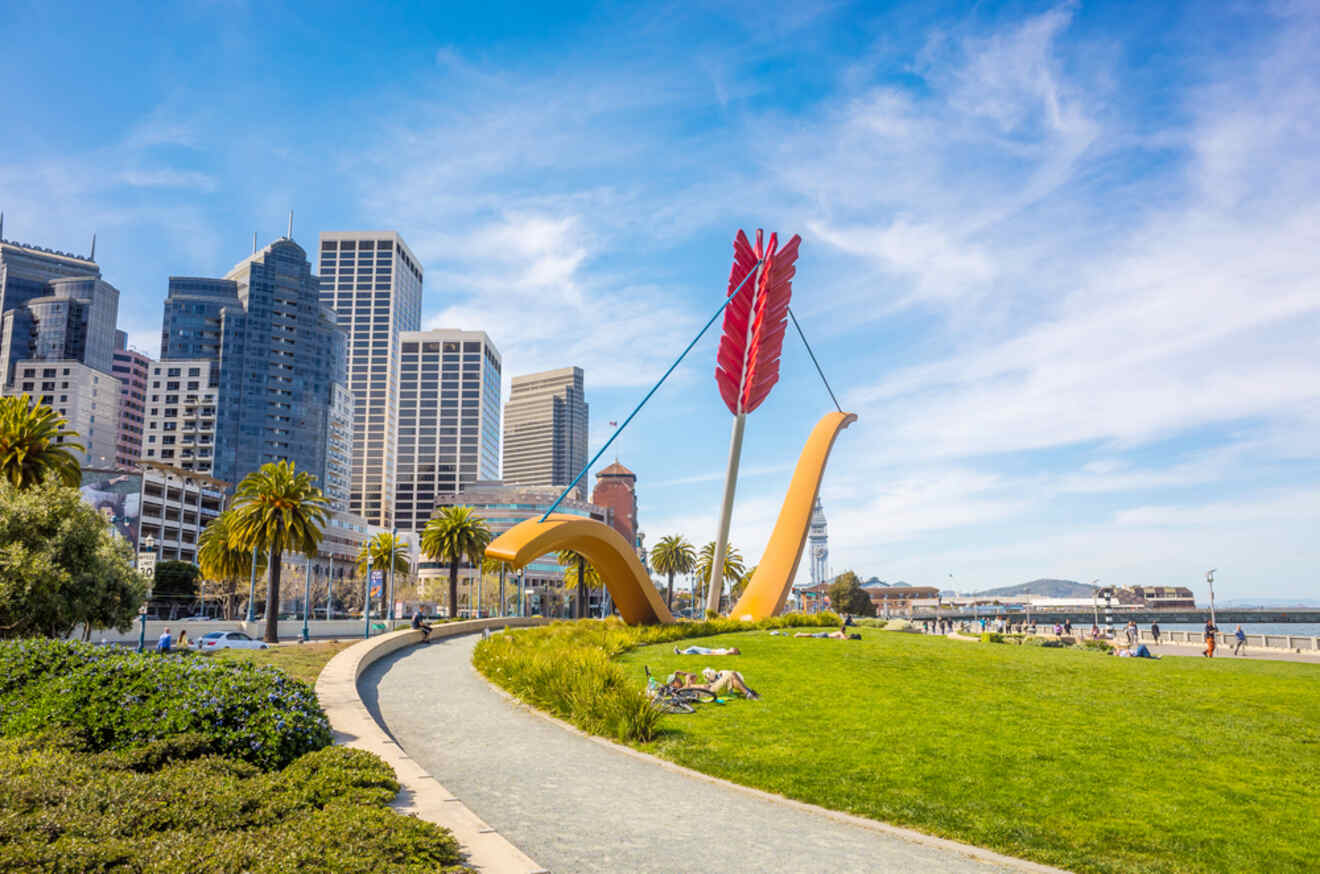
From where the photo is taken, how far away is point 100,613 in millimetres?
23969

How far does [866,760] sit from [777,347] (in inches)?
1026

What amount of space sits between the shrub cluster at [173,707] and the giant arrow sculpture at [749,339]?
26.2 meters

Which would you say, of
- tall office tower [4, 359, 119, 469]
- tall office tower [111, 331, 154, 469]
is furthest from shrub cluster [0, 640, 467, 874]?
tall office tower [111, 331, 154, 469]

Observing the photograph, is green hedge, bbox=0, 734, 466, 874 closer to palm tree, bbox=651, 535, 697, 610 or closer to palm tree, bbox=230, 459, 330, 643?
palm tree, bbox=230, 459, 330, 643

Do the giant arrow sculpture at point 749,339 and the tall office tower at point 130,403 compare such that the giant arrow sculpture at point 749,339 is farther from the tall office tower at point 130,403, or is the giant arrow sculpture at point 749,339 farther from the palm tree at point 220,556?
the tall office tower at point 130,403

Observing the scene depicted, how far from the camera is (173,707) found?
29.7 ft

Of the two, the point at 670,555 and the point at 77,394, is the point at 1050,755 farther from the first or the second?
the point at 77,394

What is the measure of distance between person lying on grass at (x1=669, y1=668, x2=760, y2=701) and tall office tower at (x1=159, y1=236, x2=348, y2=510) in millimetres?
127840

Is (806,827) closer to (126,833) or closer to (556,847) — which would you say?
(556,847)

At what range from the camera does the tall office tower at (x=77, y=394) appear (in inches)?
4963

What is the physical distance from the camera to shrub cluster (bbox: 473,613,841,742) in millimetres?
12867

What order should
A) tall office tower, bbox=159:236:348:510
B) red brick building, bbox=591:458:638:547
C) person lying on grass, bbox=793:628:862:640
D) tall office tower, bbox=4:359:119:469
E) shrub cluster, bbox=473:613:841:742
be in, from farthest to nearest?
red brick building, bbox=591:458:638:547, tall office tower, bbox=159:236:348:510, tall office tower, bbox=4:359:119:469, person lying on grass, bbox=793:628:862:640, shrub cluster, bbox=473:613:841:742

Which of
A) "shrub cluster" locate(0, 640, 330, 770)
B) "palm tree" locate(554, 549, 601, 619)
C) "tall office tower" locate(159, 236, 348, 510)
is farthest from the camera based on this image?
"tall office tower" locate(159, 236, 348, 510)

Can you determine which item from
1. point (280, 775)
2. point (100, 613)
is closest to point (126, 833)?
point (280, 775)
